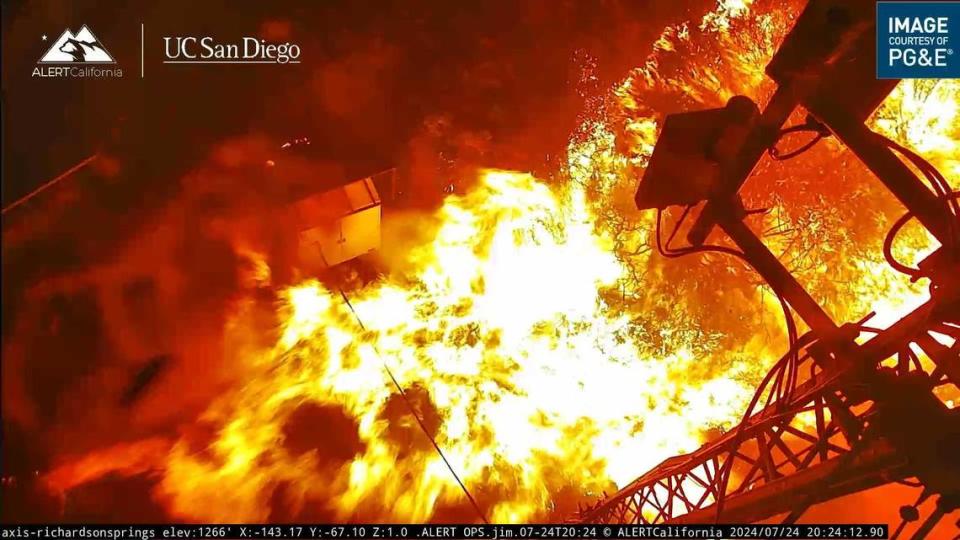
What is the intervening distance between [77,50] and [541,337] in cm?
760

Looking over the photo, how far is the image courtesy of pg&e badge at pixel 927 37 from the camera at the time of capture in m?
2.90

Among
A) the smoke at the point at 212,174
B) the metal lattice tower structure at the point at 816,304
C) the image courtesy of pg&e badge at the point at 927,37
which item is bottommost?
the metal lattice tower structure at the point at 816,304

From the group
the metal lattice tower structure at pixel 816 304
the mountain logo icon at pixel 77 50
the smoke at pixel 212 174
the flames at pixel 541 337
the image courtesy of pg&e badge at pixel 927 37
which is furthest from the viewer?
the flames at pixel 541 337

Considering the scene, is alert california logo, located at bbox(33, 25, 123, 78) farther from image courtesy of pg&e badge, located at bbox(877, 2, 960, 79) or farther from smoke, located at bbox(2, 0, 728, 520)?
image courtesy of pg&e badge, located at bbox(877, 2, 960, 79)

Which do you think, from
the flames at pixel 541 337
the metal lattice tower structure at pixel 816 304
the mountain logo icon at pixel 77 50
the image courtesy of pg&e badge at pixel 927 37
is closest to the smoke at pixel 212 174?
the mountain logo icon at pixel 77 50

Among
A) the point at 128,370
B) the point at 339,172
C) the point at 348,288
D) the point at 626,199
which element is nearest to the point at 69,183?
the point at 128,370

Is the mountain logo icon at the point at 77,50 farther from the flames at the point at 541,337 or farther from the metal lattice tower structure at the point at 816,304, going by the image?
the metal lattice tower structure at the point at 816,304

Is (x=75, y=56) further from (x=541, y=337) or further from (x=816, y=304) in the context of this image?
(x=541, y=337)

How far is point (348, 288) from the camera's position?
327 inches

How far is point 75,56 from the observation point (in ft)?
15.6

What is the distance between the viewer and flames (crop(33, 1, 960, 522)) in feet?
23.1

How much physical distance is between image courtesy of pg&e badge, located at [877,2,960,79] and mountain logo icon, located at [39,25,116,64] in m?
6.74

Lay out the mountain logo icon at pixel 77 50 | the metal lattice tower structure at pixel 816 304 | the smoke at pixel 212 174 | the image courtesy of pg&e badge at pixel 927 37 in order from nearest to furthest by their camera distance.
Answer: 1. the metal lattice tower structure at pixel 816 304
2. the image courtesy of pg&e badge at pixel 927 37
3. the mountain logo icon at pixel 77 50
4. the smoke at pixel 212 174

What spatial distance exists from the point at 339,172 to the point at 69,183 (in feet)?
10.4
